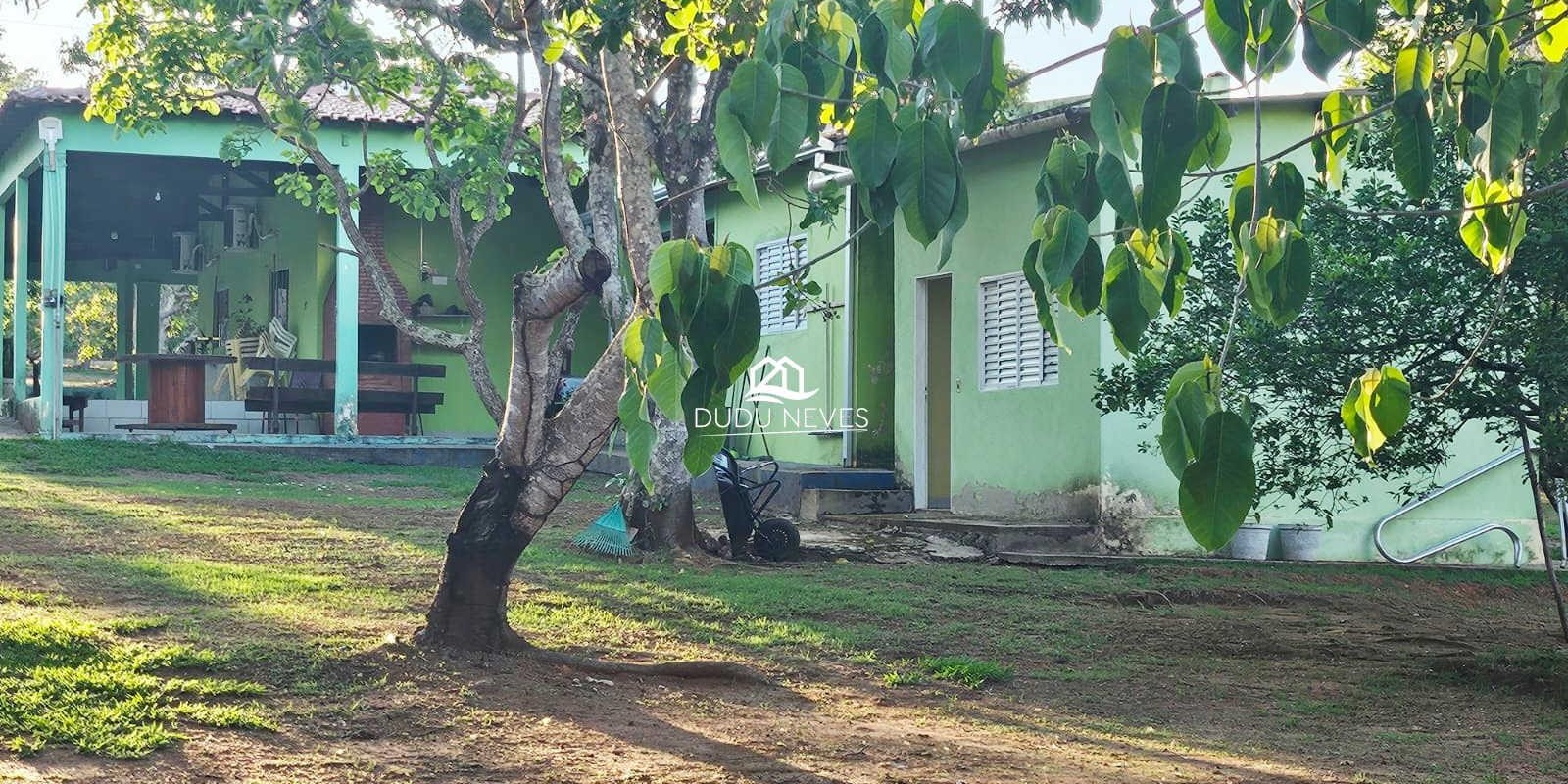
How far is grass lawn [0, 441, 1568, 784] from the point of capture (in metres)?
5.36

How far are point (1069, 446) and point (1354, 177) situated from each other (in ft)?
9.69

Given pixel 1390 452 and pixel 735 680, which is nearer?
pixel 735 680

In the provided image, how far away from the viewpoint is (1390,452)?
782 centimetres

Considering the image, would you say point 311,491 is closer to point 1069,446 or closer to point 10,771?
point 1069,446

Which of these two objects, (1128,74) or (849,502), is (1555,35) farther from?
(849,502)

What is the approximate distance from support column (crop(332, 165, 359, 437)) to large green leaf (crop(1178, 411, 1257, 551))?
1665 cm

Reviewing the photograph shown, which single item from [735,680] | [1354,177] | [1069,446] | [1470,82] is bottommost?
[735,680]

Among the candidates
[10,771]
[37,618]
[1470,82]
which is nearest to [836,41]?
[1470,82]

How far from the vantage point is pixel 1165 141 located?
2236 millimetres

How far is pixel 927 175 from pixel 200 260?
24620 millimetres

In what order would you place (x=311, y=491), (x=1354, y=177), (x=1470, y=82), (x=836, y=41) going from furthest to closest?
1. (x=311, y=491)
2. (x=1354, y=177)
3. (x=1470, y=82)
4. (x=836, y=41)

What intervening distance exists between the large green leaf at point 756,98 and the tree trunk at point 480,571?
451cm

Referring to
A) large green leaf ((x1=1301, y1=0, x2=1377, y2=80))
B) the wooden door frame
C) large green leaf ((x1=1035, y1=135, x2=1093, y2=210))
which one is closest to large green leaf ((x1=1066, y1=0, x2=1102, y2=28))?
large green leaf ((x1=1035, y1=135, x2=1093, y2=210))

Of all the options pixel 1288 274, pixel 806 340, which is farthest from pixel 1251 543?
pixel 1288 274
